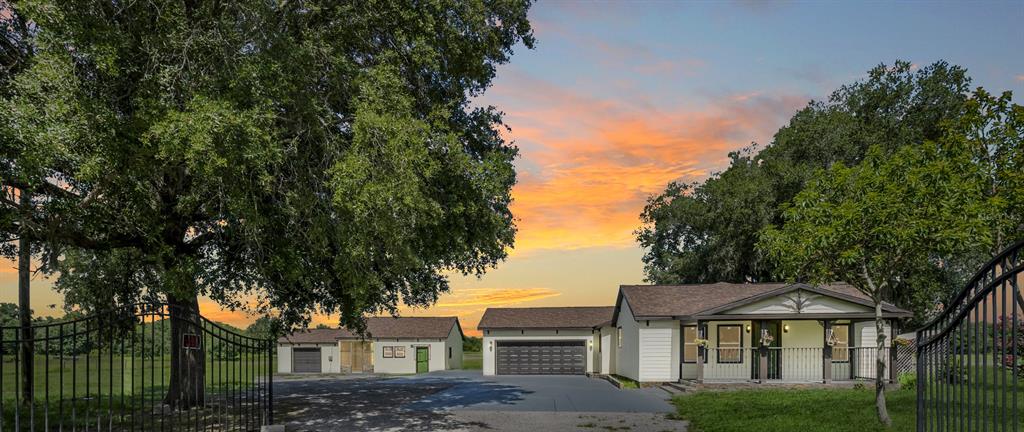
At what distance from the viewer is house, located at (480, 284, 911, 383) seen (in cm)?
2594

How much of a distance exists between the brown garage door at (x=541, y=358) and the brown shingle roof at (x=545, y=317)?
996 mm

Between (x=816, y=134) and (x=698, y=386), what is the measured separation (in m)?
19.1

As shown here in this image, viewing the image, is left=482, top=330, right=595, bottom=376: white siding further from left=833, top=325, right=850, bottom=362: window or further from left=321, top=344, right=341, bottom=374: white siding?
left=833, top=325, right=850, bottom=362: window

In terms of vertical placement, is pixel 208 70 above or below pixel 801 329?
above

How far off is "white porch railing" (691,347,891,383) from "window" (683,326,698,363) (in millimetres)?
538

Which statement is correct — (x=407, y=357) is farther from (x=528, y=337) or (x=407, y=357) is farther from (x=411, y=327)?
(x=528, y=337)

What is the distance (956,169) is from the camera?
52.1ft

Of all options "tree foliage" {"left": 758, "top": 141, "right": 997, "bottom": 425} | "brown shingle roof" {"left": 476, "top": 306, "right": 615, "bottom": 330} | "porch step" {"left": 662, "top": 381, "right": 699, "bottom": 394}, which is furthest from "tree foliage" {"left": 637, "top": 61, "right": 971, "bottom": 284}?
"tree foliage" {"left": 758, "top": 141, "right": 997, "bottom": 425}

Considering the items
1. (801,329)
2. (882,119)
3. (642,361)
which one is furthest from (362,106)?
(882,119)

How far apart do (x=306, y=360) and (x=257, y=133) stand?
39733 mm

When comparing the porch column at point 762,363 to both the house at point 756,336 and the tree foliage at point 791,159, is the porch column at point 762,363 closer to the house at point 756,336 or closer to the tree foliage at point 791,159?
the house at point 756,336

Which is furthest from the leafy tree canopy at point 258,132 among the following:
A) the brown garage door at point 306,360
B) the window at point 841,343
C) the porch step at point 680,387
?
the brown garage door at point 306,360

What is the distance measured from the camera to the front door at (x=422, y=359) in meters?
47.0

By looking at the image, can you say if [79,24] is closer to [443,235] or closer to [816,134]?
[443,235]
